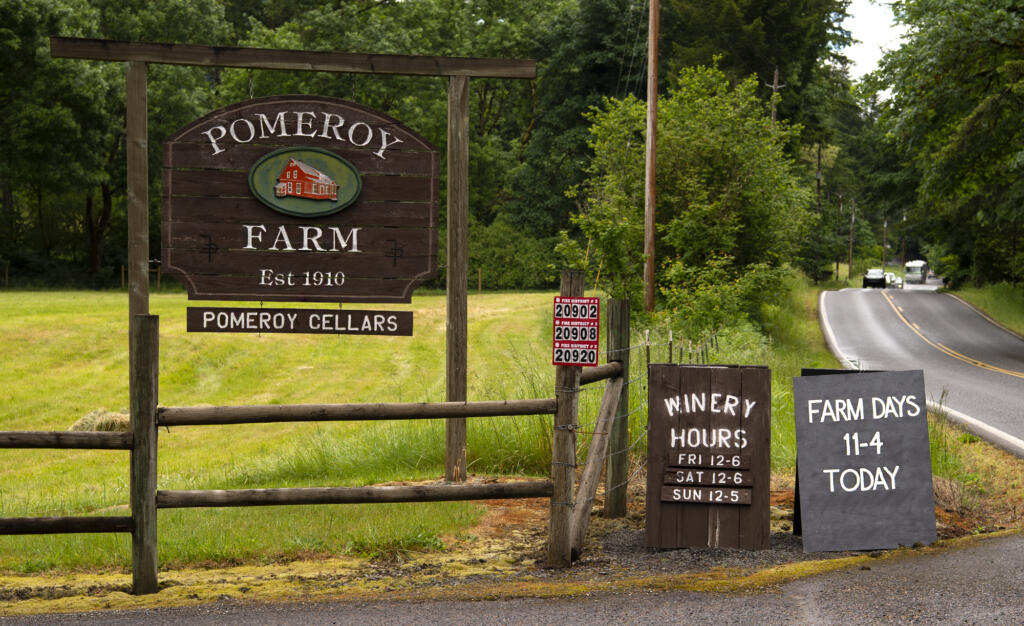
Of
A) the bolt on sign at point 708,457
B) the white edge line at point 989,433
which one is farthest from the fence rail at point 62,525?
the white edge line at point 989,433

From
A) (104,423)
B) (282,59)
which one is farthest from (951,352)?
(282,59)

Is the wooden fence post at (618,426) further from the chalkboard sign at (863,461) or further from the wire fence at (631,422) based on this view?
the chalkboard sign at (863,461)

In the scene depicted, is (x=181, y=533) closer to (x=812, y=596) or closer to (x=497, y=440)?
(x=497, y=440)

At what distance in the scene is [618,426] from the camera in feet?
25.1

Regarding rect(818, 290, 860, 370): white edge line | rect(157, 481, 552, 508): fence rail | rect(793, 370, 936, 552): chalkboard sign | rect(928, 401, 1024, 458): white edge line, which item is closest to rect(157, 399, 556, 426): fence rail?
rect(157, 481, 552, 508): fence rail

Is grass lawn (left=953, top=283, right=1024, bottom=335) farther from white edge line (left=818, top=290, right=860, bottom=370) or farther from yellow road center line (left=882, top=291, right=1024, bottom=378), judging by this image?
white edge line (left=818, top=290, right=860, bottom=370)

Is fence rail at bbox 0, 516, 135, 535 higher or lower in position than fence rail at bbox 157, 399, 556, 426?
lower

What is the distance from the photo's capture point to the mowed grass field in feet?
23.6

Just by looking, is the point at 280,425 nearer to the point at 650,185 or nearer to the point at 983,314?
the point at 650,185

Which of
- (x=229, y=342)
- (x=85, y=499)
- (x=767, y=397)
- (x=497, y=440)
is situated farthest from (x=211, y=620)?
(x=229, y=342)

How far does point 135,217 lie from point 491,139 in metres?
45.4

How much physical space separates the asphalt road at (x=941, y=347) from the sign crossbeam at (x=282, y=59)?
4162mm

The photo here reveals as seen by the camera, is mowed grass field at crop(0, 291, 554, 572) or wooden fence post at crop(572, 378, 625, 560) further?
mowed grass field at crop(0, 291, 554, 572)

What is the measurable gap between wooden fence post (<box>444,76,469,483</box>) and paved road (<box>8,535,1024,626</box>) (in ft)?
9.79
